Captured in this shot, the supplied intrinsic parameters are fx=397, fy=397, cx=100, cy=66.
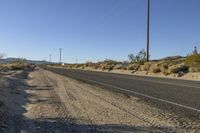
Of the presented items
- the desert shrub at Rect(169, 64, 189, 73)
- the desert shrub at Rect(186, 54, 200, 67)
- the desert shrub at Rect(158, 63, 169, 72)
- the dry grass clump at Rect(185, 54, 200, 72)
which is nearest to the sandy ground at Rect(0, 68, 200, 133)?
the desert shrub at Rect(169, 64, 189, 73)

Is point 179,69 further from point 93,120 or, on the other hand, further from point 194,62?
point 93,120

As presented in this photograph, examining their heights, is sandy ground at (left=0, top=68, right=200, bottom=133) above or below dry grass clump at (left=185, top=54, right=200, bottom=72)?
below

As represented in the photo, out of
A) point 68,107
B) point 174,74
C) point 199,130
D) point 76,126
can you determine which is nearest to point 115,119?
point 76,126

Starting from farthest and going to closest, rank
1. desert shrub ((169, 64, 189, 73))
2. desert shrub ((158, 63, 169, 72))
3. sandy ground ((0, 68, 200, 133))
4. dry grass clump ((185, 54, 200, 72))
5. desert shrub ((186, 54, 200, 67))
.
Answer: desert shrub ((158, 63, 169, 72))
desert shrub ((186, 54, 200, 67))
dry grass clump ((185, 54, 200, 72))
desert shrub ((169, 64, 189, 73))
sandy ground ((0, 68, 200, 133))

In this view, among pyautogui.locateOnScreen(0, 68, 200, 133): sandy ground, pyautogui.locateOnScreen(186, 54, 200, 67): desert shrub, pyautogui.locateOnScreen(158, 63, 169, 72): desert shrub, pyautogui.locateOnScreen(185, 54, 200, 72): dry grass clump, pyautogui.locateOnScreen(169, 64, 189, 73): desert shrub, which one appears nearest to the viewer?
pyautogui.locateOnScreen(0, 68, 200, 133): sandy ground

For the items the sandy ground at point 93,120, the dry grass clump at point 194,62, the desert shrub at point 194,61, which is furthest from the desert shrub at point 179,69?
the sandy ground at point 93,120

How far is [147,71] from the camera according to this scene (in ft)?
186

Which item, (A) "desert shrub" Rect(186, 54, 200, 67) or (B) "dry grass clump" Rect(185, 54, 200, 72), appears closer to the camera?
(B) "dry grass clump" Rect(185, 54, 200, 72)

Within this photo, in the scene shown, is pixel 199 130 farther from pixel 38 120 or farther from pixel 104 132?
pixel 38 120

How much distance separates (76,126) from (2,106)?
166 inches

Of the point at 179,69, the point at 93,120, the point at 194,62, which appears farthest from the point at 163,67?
the point at 93,120

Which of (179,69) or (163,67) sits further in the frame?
(163,67)

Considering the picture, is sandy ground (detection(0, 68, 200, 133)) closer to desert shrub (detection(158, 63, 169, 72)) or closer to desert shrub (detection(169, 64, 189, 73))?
desert shrub (detection(169, 64, 189, 73))

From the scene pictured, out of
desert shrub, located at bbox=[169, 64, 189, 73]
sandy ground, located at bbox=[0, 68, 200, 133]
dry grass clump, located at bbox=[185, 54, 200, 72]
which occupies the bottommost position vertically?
sandy ground, located at bbox=[0, 68, 200, 133]
